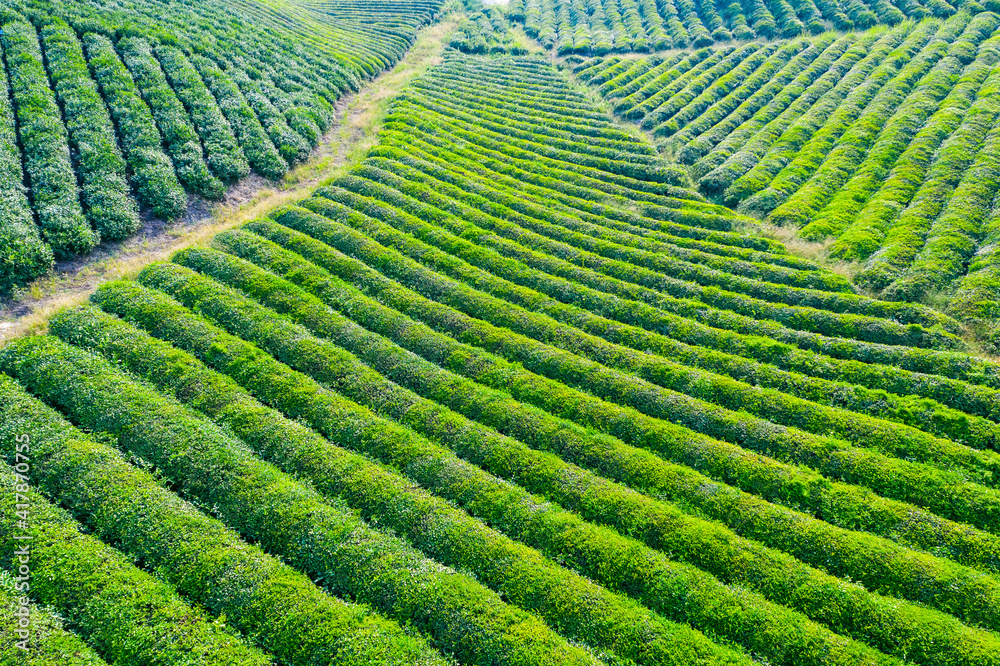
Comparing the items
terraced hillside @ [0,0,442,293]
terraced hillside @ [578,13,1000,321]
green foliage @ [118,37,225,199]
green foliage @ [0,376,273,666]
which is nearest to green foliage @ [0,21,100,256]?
terraced hillside @ [0,0,442,293]

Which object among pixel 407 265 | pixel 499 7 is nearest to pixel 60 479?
pixel 407 265

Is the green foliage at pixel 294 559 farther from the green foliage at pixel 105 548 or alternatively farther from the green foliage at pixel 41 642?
the green foliage at pixel 41 642

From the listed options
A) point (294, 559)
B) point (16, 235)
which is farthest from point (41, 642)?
point (16, 235)

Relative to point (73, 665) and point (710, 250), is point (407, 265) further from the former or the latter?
point (73, 665)

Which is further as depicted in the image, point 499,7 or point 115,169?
point 499,7

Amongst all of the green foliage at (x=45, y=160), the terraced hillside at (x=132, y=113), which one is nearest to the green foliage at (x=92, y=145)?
the terraced hillside at (x=132, y=113)
